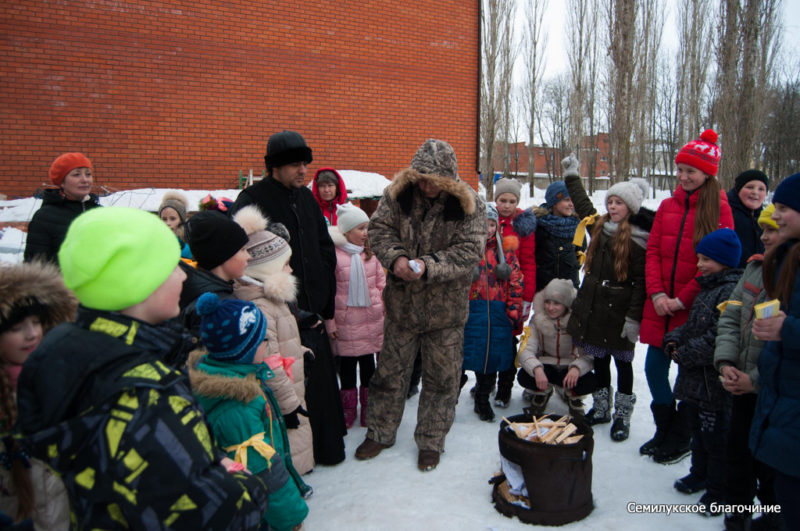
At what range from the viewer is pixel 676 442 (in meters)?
3.46

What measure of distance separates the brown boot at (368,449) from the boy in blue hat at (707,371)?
1882 mm

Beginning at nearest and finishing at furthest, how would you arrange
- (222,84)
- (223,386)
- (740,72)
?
(223,386), (222,84), (740,72)

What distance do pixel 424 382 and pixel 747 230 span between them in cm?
280

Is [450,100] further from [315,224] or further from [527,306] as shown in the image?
[315,224]

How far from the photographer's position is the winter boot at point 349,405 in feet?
13.2

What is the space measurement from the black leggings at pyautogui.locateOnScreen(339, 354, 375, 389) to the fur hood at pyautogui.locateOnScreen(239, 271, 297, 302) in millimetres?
1358

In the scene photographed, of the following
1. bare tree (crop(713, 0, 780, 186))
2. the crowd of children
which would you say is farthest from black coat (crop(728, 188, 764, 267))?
bare tree (crop(713, 0, 780, 186))

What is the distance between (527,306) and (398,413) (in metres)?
1.75

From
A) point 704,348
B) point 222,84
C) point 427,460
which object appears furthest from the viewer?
point 222,84

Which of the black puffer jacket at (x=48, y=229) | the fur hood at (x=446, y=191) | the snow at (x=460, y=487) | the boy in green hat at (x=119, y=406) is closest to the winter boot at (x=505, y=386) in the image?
the snow at (x=460, y=487)

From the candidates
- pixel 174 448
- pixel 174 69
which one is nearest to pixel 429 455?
pixel 174 448

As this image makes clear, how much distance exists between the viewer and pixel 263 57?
9422mm

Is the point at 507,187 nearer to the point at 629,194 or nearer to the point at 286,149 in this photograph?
the point at 629,194

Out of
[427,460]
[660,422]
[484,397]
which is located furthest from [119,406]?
[660,422]
